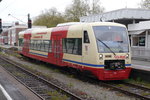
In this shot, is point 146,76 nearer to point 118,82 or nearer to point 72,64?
point 118,82

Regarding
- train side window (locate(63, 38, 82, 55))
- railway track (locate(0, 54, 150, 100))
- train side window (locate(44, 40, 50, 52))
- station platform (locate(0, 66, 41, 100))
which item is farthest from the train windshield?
train side window (locate(44, 40, 50, 52))

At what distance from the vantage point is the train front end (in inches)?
459

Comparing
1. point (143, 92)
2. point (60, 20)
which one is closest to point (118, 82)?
point (143, 92)

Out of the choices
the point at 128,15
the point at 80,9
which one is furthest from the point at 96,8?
the point at 128,15

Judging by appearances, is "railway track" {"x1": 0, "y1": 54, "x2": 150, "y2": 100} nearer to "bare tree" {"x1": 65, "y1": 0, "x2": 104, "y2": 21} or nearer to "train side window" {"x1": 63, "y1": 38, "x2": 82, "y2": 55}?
"train side window" {"x1": 63, "y1": 38, "x2": 82, "y2": 55}

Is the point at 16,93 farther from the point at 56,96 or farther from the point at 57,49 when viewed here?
the point at 57,49

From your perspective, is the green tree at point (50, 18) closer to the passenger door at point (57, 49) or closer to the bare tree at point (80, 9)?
the bare tree at point (80, 9)

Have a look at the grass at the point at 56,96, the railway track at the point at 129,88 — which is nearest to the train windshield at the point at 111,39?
the railway track at the point at 129,88

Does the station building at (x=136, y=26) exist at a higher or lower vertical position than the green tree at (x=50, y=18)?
lower

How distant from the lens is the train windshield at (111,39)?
1197cm

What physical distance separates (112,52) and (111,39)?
2.38ft

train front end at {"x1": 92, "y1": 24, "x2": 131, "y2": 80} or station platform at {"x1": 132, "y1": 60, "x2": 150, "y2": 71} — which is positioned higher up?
train front end at {"x1": 92, "y1": 24, "x2": 131, "y2": 80}

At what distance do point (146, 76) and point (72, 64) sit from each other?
151 inches

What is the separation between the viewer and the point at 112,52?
39.2 ft
